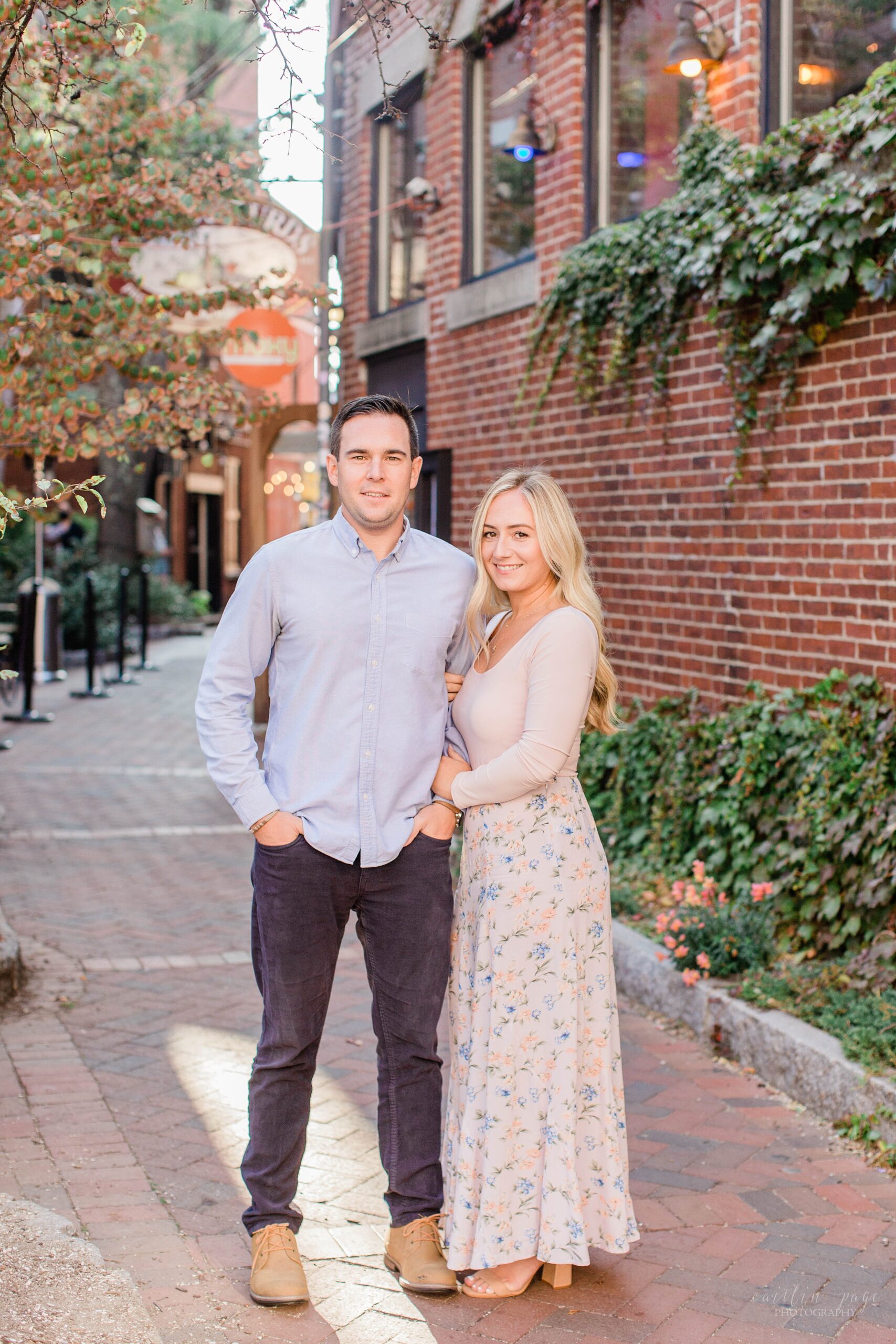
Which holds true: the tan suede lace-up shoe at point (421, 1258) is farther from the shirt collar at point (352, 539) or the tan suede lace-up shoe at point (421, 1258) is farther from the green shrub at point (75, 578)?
the green shrub at point (75, 578)

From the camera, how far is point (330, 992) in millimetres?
3223

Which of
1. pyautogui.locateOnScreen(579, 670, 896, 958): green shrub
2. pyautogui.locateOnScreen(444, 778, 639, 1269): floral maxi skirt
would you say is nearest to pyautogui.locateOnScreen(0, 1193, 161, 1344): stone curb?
pyautogui.locateOnScreen(444, 778, 639, 1269): floral maxi skirt

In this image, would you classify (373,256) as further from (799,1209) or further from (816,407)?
(799,1209)

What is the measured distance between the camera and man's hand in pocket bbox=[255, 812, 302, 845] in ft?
10.1

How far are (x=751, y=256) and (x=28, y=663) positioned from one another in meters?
8.92

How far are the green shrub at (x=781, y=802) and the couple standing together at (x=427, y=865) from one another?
6.58ft

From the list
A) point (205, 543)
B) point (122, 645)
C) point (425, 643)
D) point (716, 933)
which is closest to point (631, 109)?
point (716, 933)

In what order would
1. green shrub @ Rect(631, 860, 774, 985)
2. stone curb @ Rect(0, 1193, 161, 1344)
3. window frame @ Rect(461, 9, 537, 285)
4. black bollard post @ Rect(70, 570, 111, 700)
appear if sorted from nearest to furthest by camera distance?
1. stone curb @ Rect(0, 1193, 161, 1344)
2. green shrub @ Rect(631, 860, 774, 985)
3. window frame @ Rect(461, 9, 537, 285)
4. black bollard post @ Rect(70, 570, 111, 700)

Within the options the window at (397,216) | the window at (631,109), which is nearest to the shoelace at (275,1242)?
the window at (631,109)

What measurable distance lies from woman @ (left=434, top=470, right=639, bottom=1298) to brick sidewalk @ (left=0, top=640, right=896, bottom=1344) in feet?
0.71

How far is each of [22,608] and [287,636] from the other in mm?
10471

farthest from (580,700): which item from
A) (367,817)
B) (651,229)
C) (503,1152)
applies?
(651,229)

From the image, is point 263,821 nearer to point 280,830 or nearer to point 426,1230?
point 280,830

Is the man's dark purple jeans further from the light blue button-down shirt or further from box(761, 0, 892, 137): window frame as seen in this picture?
box(761, 0, 892, 137): window frame
